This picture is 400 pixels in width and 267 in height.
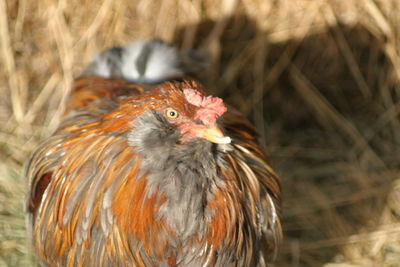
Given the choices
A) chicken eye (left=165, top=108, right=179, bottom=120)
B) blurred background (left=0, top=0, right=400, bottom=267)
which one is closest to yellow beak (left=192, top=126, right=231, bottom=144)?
chicken eye (left=165, top=108, right=179, bottom=120)

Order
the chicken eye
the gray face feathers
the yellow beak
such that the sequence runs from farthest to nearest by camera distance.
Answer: the gray face feathers → the chicken eye → the yellow beak

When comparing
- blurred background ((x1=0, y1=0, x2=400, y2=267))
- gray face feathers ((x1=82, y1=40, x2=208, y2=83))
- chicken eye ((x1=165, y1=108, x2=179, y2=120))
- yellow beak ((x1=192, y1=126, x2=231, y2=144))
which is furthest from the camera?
blurred background ((x1=0, y1=0, x2=400, y2=267))

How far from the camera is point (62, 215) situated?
9.71 ft

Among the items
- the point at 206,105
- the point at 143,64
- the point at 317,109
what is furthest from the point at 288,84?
the point at 206,105

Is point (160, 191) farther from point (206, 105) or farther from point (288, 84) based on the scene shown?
point (288, 84)

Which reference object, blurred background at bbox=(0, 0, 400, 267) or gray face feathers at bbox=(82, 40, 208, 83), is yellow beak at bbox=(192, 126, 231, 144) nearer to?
gray face feathers at bbox=(82, 40, 208, 83)

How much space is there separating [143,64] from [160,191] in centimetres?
155

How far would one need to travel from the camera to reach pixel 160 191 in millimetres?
2559

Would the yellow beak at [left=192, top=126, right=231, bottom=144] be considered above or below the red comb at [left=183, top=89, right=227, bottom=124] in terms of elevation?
below

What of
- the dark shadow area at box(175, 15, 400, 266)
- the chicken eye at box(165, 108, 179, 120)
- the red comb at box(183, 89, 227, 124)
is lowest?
the dark shadow area at box(175, 15, 400, 266)

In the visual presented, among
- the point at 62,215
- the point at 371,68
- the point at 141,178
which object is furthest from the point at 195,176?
the point at 371,68

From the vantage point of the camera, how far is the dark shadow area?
459cm

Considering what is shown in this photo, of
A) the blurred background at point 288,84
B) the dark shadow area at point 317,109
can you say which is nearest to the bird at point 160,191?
the blurred background at point 288,84

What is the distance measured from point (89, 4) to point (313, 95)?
204 centimetres
